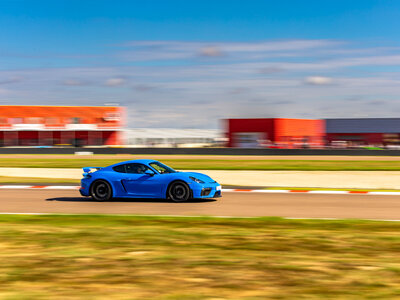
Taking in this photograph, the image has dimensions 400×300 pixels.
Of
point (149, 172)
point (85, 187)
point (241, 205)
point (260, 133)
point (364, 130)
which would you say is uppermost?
point (364, 130)

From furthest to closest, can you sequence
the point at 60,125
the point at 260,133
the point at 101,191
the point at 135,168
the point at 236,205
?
1. the point at 60,125
2. the point at 260,133
3. the point at 101,191
4. the point at 135,168
5. the point at 236,205

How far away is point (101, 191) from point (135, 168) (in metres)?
1.16

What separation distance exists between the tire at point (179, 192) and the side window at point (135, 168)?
2.92ft

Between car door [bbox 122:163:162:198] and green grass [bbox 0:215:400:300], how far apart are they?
375 centimetres

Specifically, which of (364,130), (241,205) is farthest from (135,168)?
(364,130)

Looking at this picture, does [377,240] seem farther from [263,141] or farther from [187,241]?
[263,141]

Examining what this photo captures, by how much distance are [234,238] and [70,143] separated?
62.0 meters

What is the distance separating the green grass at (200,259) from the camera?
19.3 ft

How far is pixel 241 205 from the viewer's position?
14.0 metres

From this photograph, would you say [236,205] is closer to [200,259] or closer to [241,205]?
[241,205]

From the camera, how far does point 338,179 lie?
2330 centimetres

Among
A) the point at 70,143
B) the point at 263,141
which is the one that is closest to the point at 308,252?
the point at 263,141

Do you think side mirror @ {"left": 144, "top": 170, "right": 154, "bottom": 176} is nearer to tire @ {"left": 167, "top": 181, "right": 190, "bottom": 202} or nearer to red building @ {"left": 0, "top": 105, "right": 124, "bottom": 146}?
tire @ {"left": 167, "top": 181, "right": 190, "bottom": 202}

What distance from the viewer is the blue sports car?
1448 cm
